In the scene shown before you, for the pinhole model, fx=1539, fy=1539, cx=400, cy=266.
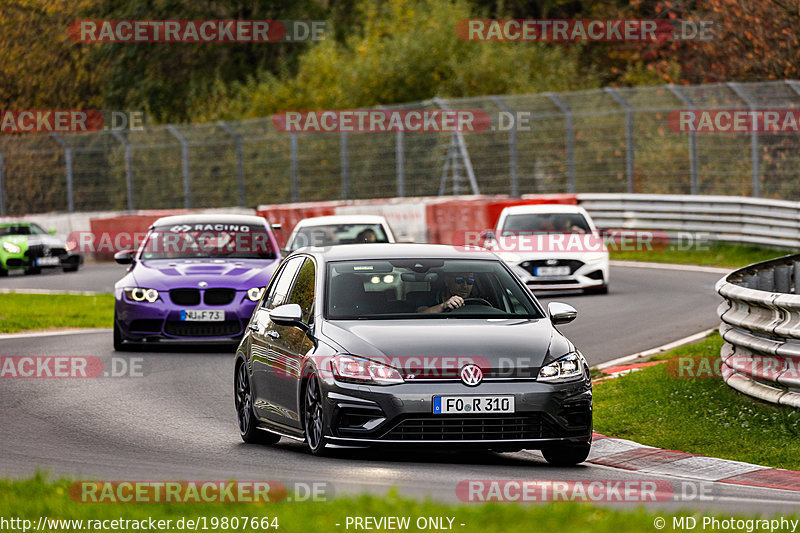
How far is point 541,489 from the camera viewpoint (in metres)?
8.09

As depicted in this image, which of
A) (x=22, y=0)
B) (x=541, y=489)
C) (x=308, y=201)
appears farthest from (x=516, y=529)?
(x=22, y=0)

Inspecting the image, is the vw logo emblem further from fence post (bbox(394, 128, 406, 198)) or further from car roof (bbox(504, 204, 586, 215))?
fence post (bbox(394, 128, 406, 198))

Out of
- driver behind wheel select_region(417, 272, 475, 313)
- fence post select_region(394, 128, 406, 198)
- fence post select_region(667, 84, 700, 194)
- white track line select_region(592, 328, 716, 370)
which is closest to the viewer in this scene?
driver behind wheel select_region(417, 272, 475, 313)

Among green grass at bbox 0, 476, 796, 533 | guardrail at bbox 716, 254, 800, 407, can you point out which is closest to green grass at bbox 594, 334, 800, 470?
guardrail at bbox 716, 254, 800, 407

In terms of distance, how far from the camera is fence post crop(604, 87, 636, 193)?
110ft

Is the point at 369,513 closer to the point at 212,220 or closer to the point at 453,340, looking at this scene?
the point at 453,340

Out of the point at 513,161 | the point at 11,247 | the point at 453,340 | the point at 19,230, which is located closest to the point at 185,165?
the point at 19,230

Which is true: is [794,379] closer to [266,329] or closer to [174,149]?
[266,329]

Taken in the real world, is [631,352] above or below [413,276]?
below

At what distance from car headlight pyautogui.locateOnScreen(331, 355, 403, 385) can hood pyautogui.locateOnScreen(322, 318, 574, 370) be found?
0.05 m

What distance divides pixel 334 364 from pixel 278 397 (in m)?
1.13

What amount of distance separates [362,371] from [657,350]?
24.9 ft

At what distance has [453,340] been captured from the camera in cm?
952

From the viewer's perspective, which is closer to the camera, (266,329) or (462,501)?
(462,501)
